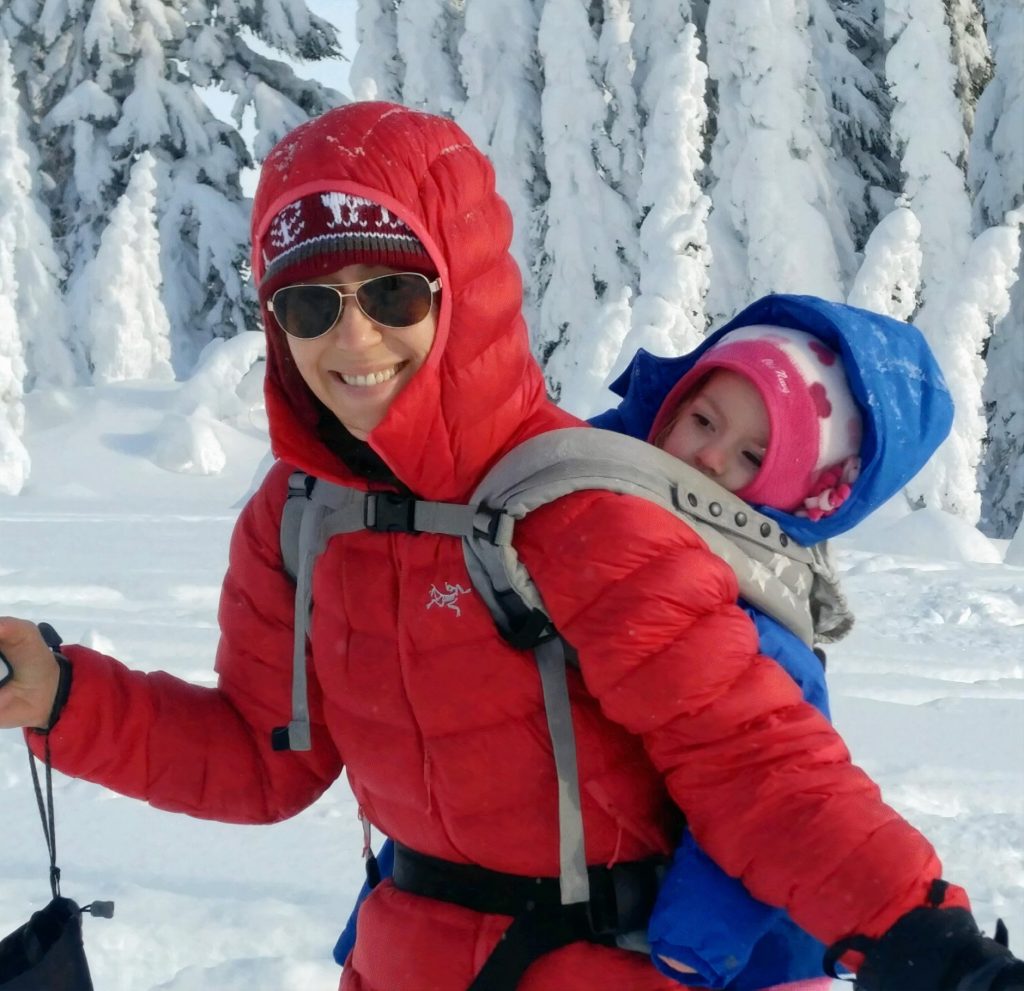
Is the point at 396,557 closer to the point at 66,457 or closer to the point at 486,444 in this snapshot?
the point at 486,444

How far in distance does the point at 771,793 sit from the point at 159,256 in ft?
74.2

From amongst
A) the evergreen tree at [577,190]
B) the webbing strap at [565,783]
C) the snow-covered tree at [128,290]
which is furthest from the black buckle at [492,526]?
the snow-covered tree at [128,290]

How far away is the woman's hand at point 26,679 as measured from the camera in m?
1.64

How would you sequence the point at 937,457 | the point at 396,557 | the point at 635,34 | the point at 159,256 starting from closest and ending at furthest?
the point at 396,557 → the point at 937,457 → the point at 635,34 → the point at 159,256

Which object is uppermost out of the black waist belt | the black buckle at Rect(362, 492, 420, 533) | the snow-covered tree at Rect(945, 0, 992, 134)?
the snow-covered tree at Rect(945, 0, 992, 134)

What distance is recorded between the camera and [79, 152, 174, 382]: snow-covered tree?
67.7 ft

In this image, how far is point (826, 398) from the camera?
1.73 metres

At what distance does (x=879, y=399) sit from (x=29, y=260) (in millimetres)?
21433

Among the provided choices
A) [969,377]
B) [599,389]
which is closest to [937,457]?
[969,377]

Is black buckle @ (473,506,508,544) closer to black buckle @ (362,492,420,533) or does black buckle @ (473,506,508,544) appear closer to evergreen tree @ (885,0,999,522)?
black buckle @ (362,492,420,533)

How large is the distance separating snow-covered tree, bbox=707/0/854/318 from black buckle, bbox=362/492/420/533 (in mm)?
15376

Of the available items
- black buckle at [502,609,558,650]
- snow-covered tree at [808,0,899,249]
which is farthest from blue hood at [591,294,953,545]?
snow-covered tree at [808,0,899,249]

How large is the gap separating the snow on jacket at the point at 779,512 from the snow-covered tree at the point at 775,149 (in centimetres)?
1479

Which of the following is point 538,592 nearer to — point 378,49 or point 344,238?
point 344,238
